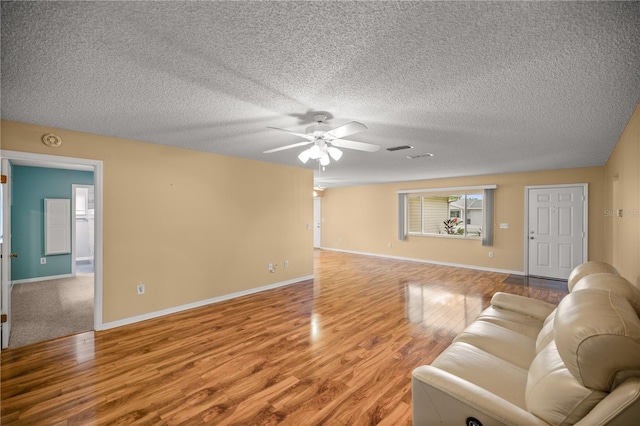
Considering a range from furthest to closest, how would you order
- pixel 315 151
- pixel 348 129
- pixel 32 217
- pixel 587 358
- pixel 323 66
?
pixel 32 217 < pixel 315 151 < pixel 348 129 < pixel 323 66 < pixel 587 358

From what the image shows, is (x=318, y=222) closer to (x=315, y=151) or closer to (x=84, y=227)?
(x=84, y=227)

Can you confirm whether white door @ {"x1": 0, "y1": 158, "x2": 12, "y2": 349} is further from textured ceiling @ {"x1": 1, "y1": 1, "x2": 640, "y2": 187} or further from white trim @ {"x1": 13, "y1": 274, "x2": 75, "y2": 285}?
white trim @ {"x1": 13, "y1": 274, "x2": 75, "y2": 285}

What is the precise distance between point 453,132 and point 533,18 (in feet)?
6.24

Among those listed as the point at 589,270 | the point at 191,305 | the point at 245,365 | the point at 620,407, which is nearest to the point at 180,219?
the point at 191,305

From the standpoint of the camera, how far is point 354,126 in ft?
7.27

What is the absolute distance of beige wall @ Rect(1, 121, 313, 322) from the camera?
3.31 m

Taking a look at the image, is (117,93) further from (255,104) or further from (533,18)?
(533,18)

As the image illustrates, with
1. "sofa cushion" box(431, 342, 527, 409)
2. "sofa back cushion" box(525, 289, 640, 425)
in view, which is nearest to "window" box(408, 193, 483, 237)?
"sofa cushion" box(431, 342, 527, 409)

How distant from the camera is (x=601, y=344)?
100cm

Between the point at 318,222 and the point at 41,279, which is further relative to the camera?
the point at 318,222

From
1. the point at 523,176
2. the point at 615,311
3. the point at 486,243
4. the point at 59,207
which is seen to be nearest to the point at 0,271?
the point at 59,207

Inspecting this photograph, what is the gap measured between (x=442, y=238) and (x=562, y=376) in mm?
6452

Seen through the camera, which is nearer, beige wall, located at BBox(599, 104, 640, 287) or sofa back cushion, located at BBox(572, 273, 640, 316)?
sofa back cushion, located at BBox(572, 273, 640, 316)

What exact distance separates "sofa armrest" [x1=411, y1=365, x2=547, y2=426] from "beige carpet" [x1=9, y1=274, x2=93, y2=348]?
380cm
